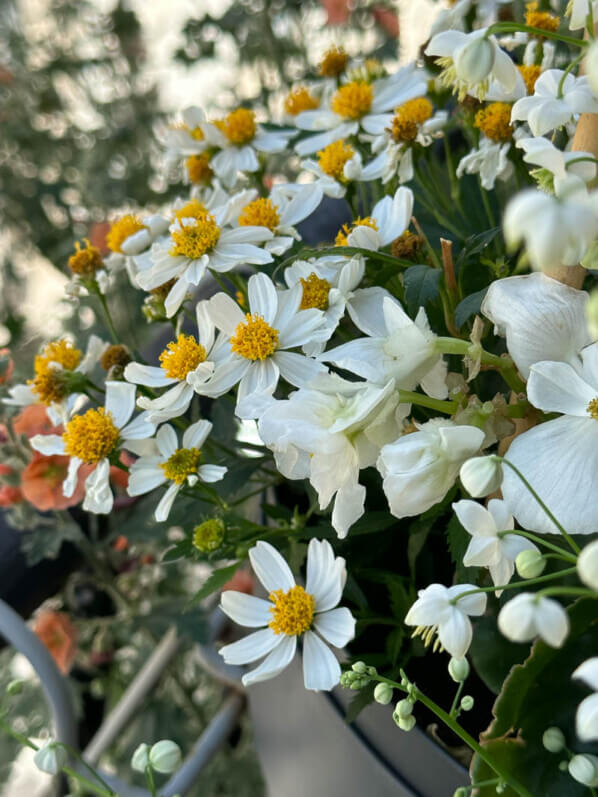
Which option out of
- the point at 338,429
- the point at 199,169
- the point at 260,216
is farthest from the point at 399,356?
the point at 199,169

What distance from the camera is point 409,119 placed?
14.4 inches

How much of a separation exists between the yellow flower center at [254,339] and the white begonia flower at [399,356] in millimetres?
43

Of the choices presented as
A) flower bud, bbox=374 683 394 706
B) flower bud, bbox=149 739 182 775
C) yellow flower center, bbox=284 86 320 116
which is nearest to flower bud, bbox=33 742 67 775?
flower bud, bbox=149 739 182 775

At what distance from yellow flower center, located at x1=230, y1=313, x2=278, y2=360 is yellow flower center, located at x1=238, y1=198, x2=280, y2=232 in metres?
0.06

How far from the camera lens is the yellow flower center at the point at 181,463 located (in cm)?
32

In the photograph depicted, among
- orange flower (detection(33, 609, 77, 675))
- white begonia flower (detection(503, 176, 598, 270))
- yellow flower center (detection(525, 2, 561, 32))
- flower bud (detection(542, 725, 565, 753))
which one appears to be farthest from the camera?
orange flower (detection(33, 609, 77, 675))

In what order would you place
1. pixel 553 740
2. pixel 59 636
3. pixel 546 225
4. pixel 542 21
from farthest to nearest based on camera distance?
pixel 59 636 → pixel 542 21 → pixel 553 740 → pixel 546 225

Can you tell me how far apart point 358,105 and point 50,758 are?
0.34 metres

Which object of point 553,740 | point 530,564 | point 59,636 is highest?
point 530,564

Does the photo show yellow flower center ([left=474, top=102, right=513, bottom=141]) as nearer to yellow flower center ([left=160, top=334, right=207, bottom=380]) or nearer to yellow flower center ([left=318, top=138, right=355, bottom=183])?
yellow flower center ([left=318, top=138, right=355, bottom=183])

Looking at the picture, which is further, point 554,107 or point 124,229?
point 124,229

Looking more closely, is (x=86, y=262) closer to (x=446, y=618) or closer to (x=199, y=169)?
(x=199, y=169)

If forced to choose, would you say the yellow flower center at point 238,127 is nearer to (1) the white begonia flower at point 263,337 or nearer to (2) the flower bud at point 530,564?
(1) the white begonia flower at point 263,337

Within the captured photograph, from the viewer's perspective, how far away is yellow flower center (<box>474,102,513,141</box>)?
1.14 feet
